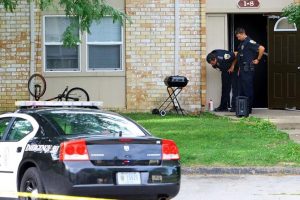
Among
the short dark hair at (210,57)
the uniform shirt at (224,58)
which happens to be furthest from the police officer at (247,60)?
the short dark hair at (210,57)

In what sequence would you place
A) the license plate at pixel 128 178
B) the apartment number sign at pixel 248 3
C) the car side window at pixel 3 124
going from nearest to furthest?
1. the license plate at pixel 128 178
2. the car side window at pixel 3 124
3. the apartment number sign at pixel 248 3

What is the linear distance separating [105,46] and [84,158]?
13156 mm

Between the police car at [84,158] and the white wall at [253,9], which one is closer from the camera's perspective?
the police car at [84,158]

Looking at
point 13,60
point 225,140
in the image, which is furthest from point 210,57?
point 225,140

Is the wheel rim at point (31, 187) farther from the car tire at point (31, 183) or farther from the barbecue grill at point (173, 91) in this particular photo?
the barbecue grill at point (173, 91)

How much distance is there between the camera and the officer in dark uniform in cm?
2069

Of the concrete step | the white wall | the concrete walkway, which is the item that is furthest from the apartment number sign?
the concrete step

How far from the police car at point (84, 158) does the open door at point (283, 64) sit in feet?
41.0

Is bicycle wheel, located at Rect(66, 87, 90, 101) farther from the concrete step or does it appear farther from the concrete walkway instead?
the concrete step

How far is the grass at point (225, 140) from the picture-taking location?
13.7m

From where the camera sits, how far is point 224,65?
2073 cm

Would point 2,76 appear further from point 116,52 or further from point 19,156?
point 19,156

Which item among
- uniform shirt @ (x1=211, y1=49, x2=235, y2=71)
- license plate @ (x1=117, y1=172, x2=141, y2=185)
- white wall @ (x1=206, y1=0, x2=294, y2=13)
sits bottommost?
license plate @ (x1=117, y1=172, x2=141, y2=185)

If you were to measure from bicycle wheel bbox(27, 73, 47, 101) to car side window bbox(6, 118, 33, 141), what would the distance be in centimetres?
1115
